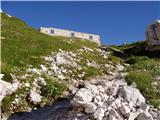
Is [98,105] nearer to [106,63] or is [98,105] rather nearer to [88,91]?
[88,91]

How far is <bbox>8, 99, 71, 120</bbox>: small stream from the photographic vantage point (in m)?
18.2

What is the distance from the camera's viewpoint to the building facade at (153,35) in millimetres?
47463

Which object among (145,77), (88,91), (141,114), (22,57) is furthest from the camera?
(22,57)

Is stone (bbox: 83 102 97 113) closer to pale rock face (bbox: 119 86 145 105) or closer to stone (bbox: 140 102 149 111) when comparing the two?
pale rock face (bbox: 119 86 145 105)

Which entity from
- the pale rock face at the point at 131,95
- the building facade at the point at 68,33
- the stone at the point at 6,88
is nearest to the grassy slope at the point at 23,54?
the stone at the point at 6,88

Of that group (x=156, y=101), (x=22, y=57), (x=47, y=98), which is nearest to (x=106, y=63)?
(x=22, y=57)

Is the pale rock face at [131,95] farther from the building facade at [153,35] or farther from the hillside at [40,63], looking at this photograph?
the building facade at [153,35]

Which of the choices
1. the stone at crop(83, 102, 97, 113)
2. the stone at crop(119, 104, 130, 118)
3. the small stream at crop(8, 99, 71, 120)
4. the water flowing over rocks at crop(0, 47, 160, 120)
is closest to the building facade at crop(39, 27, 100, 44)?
the water flowing over rocks at crop(0, 47, 160, 120)

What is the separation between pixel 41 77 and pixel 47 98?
8.00 feet

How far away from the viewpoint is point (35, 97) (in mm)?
21984

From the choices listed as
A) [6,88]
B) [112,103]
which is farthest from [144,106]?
[6,88]

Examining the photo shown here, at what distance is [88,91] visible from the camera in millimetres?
17391

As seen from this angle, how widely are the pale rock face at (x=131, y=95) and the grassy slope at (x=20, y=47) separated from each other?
753 centimetres

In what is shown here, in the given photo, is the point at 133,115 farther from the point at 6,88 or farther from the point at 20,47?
the point at 20,47
